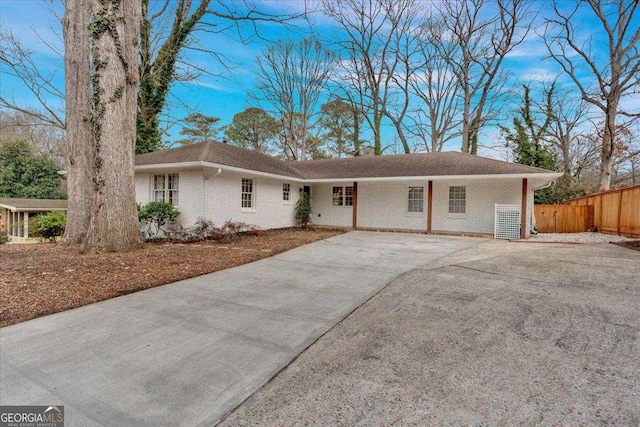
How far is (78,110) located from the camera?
9781mm

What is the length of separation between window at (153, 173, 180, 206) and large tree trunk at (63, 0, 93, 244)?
2.75 meters

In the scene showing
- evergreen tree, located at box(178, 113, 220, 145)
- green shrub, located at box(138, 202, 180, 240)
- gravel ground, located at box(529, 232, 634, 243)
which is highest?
evergreen tree, located at box(178, 113, 220, 145)

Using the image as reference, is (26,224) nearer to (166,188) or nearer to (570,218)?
(166,188)

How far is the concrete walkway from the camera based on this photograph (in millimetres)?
2244

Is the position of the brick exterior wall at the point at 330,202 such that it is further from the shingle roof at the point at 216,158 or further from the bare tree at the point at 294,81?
the bare tree at the point at 294,81

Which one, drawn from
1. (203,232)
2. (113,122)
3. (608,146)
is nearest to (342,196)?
(203,232)

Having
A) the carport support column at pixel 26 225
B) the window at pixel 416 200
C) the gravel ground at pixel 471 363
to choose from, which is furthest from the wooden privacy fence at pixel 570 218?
the carport support column at pixel 26 225

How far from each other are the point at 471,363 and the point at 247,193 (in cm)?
1130

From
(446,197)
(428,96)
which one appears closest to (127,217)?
(446,197)

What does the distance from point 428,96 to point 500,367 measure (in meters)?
26.3

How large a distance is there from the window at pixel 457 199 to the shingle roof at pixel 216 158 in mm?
7008

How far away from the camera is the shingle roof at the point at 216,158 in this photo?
1141 cm

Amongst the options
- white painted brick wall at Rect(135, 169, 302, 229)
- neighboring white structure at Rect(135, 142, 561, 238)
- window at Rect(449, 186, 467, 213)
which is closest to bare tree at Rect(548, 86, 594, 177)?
neighboring white structure at Rect(135, 142, 561, 238)

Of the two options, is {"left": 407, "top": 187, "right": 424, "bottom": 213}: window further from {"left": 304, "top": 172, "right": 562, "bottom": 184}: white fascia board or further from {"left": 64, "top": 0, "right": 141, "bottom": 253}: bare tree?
{"left": 64, "top": 0, "right": 141, "bottom": 253}: bare tree
